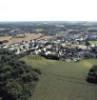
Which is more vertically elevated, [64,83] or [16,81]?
[16,81]

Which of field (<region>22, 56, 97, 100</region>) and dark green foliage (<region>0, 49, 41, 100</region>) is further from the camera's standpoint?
field (<region>22, 56, 97, 100</region>)

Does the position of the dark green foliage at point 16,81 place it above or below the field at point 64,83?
above

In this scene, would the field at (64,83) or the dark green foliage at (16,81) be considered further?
the field at (64,83)

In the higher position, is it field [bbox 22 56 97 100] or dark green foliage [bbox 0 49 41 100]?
dark green foliage [bbox 0 49 41 100]
